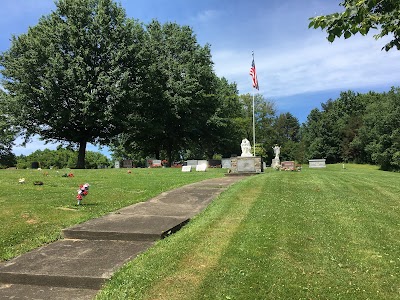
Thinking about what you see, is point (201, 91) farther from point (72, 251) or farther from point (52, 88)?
point (72, 251)

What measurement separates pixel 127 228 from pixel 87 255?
125 centimetres

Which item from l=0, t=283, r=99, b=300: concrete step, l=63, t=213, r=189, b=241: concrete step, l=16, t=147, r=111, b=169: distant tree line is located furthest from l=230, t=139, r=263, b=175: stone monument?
l=16, t=147, r=111, b=169: distant tree line

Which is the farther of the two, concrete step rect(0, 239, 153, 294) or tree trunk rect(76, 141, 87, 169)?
tree trunk rect(76, 141, 87, 169)

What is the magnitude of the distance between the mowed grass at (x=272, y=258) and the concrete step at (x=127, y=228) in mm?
292

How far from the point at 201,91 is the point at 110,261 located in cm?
3743

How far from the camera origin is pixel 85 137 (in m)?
34.1

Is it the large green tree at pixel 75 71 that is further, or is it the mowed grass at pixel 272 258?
the large green tree at pixel 75 71

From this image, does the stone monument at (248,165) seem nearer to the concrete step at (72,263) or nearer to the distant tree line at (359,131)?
the concrete step at (72,263)

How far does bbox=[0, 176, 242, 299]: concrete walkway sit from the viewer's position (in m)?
4.64

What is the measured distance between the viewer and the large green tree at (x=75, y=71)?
29906mm

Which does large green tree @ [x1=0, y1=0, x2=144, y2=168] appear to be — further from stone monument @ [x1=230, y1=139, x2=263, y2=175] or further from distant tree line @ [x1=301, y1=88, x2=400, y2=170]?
distant tree line @ [x1=301, y1=88, x2=400, y2=170]

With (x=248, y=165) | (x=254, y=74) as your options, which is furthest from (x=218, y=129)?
(x=248, y=165)

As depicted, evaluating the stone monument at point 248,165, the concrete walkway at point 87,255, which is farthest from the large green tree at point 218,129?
the concrete walkway at point 87,255

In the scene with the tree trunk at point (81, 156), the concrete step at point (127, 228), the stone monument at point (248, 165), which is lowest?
the concrete step at point (127, 228)
